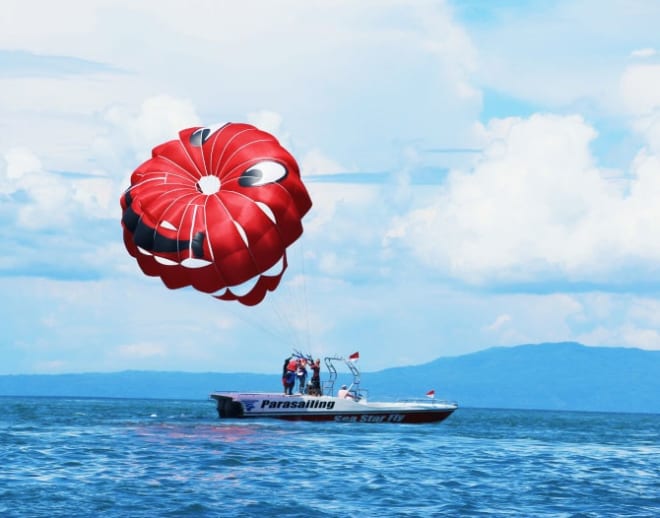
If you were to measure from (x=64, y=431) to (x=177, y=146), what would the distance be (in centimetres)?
1479

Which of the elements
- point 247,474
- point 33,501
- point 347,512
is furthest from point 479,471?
point 33,501

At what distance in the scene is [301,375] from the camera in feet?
188

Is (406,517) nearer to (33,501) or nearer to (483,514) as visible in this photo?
(483,514)

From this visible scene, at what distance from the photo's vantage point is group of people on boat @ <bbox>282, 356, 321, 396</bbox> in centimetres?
5688

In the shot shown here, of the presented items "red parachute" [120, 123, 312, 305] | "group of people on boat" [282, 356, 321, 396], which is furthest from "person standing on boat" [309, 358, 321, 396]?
"red parachute" [120, 123, 312, 305]

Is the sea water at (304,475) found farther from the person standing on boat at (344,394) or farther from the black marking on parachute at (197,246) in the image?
the black marking on parachute at (197,246)

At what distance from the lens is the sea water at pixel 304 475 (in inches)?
1052

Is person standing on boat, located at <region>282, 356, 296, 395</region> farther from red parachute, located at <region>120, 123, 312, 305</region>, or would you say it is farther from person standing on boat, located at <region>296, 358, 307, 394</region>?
red parachute, located at <region>120, 123, 312, 305</region>

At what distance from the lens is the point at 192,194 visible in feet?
149

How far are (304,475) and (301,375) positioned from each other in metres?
24.7

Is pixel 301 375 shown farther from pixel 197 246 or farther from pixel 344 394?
pixel 197 246

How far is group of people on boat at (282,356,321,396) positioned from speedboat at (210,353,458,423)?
9.5 inches

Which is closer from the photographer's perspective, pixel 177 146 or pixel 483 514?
pixel 483 514

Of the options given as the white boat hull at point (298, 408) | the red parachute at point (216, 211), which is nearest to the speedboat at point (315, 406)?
the white boat hull at point (298, 408)
